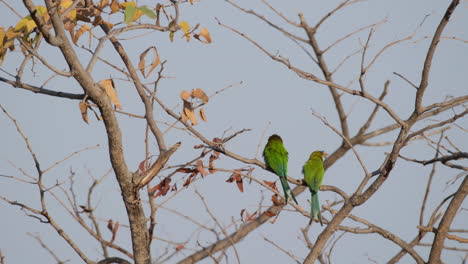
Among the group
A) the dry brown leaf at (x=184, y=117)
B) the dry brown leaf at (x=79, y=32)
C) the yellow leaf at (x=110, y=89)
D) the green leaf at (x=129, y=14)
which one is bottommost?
the yellow leaf at (x=110, y=89)

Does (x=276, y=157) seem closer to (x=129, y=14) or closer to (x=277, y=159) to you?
(x=277, y=159)

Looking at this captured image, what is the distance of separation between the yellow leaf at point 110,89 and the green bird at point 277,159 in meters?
1.71

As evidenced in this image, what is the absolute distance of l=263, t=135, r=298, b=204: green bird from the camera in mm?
4539

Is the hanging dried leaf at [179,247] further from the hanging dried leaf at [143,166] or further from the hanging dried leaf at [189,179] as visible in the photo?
the hanging dried leaf at [143,166]

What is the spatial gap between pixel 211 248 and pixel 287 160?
6.53ft

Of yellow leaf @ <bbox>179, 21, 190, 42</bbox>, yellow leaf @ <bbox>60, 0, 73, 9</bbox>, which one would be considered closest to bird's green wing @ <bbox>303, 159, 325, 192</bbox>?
yellow leaf @ <bbox>179, 21, 190, 42</bbox>

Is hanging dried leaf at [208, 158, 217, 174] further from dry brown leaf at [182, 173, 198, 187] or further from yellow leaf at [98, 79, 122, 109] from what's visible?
yellow leaf at [98, 79, 122, 109]

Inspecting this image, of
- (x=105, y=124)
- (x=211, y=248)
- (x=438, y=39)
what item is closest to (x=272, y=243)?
(x=105, y=124)

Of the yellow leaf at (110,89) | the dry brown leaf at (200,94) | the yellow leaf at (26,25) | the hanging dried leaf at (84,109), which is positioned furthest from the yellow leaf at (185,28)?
the yellow leaf at (26,25)

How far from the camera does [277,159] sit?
4.90 meters

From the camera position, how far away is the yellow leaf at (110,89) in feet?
10.2

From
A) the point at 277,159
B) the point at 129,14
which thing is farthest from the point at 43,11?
the point at 277,159

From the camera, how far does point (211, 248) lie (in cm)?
648

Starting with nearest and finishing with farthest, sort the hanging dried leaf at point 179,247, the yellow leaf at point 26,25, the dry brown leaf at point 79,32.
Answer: the yellow leaf at point 26,25 < the dry brown leaf at point 79,32 < the hanging dried leaf at point 179,247
